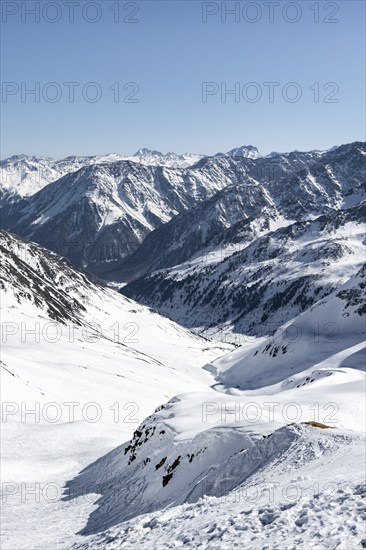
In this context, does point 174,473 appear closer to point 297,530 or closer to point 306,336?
point 297,530

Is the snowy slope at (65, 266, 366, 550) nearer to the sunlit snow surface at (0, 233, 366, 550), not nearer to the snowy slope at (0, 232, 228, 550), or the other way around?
the sunlit snow surface at (0, 233, 366, 550)

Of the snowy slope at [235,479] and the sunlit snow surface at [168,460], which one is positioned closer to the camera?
the snowy slope at [235,479]

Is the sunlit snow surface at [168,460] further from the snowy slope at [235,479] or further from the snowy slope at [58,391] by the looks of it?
the snowy slope at [58,391]

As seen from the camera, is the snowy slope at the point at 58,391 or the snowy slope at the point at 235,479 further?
the snowy slope at the point at 58,391

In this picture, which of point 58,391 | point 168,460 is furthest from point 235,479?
point 58,391

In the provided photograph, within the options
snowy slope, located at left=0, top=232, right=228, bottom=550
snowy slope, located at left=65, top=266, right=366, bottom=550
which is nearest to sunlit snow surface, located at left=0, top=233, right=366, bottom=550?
snowy slope, located at left=65, top=266, right=366, bottom=550

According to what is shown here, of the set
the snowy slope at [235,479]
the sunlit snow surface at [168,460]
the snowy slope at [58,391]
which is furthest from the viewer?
the snowy slope at [58,391]

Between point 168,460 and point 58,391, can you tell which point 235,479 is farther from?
point 58,391

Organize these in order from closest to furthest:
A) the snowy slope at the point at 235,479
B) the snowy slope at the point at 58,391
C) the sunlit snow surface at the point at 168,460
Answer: the snowy slope at the point at 235,479 < the sunlit snow surface at the point at 168,460 < the snowy slope at the point at 58,391

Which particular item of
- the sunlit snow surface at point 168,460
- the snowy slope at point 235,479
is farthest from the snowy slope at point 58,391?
the snowy slope at point 235,479

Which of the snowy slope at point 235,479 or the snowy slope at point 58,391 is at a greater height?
the snowy slope at point 235,479

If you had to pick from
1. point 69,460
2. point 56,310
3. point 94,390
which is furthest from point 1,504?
point 56,310
